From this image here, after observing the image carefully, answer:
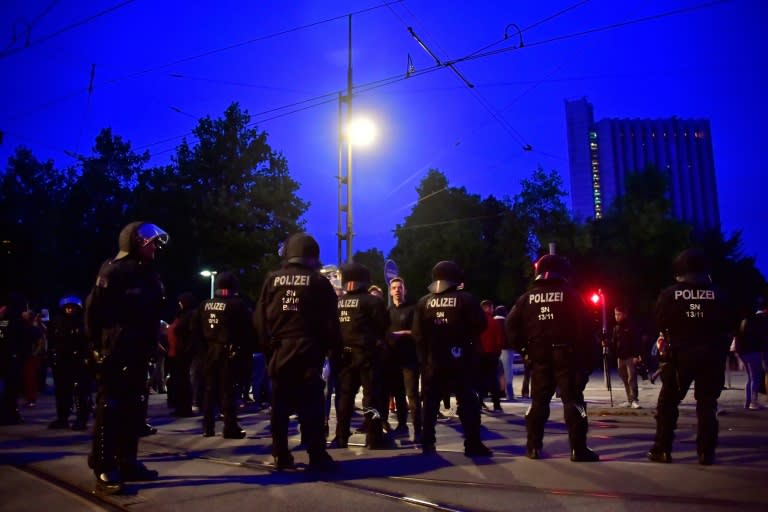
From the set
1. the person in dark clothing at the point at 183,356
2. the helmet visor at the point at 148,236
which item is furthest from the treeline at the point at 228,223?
the helmet visor at the point at 148,236

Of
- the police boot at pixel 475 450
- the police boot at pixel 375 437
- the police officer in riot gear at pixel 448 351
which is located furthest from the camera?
the police boot at pixel 375 437

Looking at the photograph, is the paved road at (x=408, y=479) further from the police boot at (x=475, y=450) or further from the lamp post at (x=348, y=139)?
the lamp post at (x=348, y=139)

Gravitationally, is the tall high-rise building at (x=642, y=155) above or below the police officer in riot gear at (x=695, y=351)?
above

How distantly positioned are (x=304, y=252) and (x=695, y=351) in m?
3.79

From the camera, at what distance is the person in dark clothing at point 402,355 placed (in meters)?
9.41

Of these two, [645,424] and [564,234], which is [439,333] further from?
[564,234]

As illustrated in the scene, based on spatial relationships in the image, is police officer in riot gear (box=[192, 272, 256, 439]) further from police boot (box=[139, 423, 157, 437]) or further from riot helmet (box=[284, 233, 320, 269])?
riot helmet (box=[284, 233, 320, 269])

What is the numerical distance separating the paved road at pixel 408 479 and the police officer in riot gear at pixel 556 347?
1.15 feet

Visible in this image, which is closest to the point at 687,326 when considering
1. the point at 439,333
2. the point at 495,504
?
the point at 439,333

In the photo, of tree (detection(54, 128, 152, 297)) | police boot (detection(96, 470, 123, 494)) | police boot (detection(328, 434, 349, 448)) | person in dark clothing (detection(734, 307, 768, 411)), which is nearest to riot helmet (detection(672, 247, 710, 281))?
police boot (detection(328, 434, 349, 448))

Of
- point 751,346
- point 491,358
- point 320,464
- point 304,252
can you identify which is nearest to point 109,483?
point 320,464

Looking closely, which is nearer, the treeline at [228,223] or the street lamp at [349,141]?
the street lamp at [349,141]

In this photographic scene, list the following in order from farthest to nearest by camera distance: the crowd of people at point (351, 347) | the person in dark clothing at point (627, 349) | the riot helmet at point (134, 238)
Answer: the person in dark clothing at point (627, 349) < the riot helmet at point (134, 238) < the crowd of people at point (351, 347)

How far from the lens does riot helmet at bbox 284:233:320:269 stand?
20.8ft
